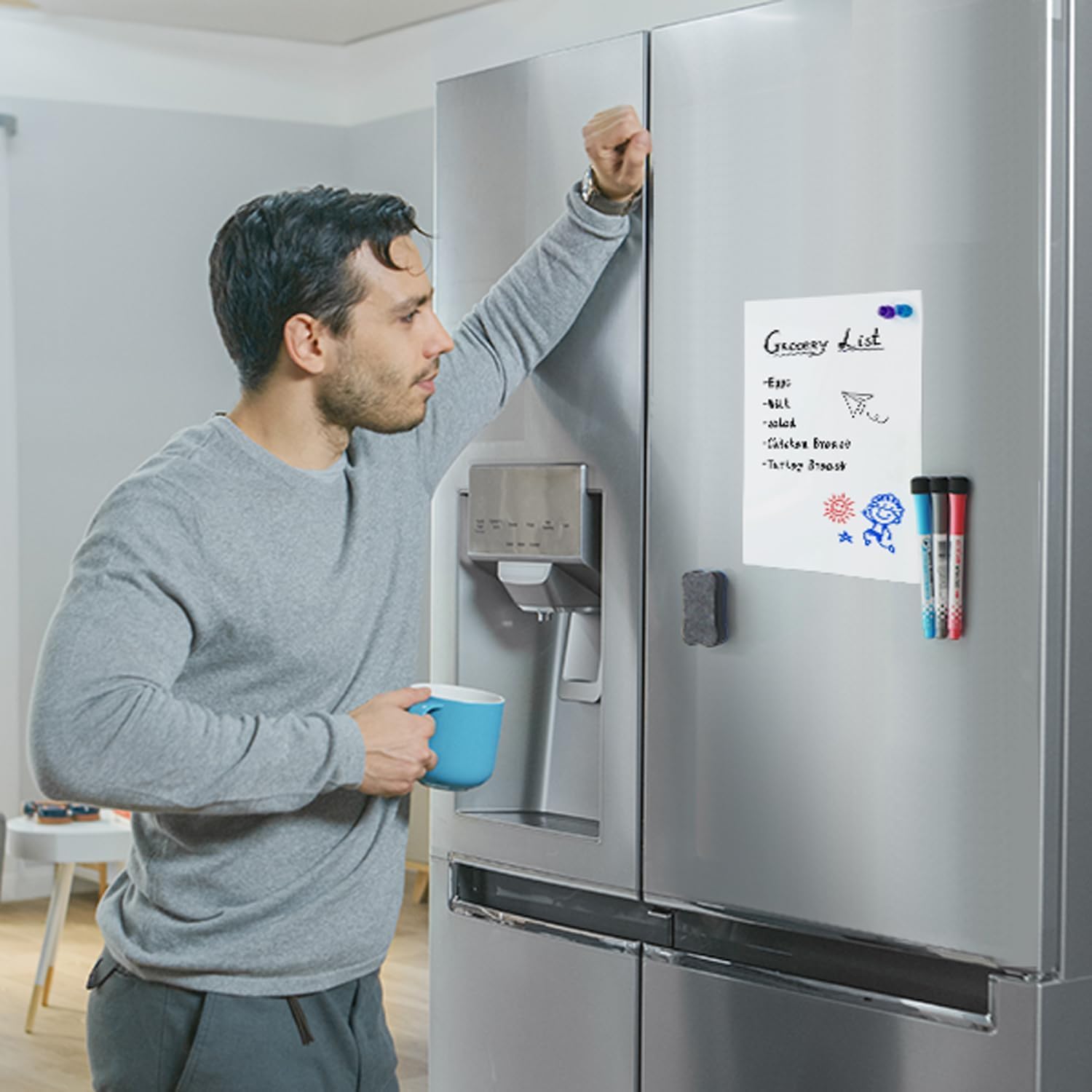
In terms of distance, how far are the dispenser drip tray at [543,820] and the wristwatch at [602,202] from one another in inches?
29.9

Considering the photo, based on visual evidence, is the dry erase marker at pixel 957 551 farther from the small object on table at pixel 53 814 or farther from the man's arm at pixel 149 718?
the small object on table at pixel 53 814

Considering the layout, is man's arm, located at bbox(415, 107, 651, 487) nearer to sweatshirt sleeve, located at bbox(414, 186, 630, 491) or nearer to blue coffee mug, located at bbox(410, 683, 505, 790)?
sweatshirt sleeve, located at bbox(414, 186, 630, 491)

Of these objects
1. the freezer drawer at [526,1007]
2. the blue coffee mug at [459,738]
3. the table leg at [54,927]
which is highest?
the blue coffee mug at [459,738]

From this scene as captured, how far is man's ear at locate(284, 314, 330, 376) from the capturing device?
1.68 metres

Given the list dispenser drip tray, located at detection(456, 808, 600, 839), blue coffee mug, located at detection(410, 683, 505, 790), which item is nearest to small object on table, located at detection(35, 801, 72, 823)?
dispenser drip tray, located at detection(456, 808, 600, 839)

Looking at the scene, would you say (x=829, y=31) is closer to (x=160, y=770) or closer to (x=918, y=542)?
(x=918, y=542)

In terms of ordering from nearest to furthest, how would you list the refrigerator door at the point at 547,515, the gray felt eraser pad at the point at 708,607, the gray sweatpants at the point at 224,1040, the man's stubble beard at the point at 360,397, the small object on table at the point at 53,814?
the gray sweatpants at the point at 224,1040 < the man's stubble beard at the point at 360,397 < the gray felt eraser pad at the point at 708,607 < the refrigerator door at the point at 547,515 < the small object on table at the point at 53,814

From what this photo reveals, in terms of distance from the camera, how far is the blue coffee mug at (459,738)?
173 centimetres

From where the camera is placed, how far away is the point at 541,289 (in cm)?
201

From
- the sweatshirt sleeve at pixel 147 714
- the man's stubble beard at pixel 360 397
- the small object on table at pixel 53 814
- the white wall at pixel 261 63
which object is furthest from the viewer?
the white wall at pixel 261 63

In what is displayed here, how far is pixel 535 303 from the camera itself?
202 centimetres

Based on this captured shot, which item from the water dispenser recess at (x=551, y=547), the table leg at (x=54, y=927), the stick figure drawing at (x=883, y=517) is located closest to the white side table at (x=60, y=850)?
the table leg at (x=54, y=927)

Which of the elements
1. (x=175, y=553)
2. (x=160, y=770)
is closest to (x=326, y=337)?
(x=175, y=553)

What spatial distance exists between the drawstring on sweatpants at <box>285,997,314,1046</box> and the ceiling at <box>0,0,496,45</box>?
4.19 m
